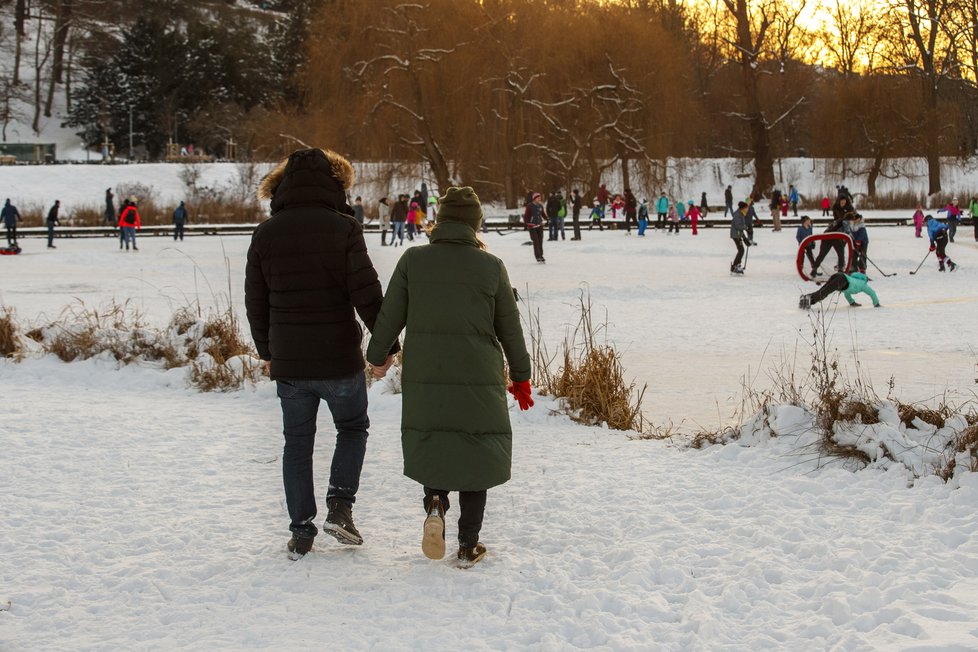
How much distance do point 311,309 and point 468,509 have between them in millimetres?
1007

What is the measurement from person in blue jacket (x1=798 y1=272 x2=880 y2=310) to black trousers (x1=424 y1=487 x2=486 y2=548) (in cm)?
1073

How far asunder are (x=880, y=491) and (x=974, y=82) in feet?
172

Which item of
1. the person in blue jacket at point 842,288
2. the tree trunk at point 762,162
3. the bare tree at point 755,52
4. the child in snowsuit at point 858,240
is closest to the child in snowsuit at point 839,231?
the child in snowsuit at point 858,240

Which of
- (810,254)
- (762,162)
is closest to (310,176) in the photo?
(810,254)

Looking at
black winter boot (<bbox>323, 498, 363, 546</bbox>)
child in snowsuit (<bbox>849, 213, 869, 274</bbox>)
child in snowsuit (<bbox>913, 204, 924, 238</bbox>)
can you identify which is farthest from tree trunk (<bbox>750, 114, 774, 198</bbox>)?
black winter boot (<bbox>323, 498, 363, 546</bbox>)

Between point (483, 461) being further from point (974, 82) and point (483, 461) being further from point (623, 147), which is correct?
point (974, 82)

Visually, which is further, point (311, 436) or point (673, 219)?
point (673, 219)

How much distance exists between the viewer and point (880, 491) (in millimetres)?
5602

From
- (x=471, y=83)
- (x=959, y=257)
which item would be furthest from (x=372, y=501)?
(x=471, y=83)

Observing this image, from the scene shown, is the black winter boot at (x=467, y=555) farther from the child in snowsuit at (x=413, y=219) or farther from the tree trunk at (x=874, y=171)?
the tree trunk at (x=874, y=171)

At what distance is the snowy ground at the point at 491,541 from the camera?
13.0 ft

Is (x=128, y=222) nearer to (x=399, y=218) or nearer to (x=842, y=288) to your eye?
(x=399, y=218)

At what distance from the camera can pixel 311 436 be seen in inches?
181

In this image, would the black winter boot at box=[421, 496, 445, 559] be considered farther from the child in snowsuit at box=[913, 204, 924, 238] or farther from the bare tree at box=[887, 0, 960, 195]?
the bare tree at box=[887, 0, 960, 195]
